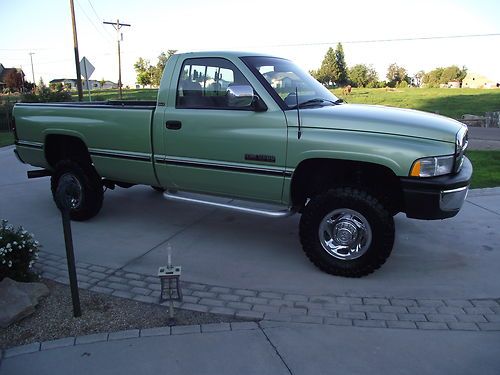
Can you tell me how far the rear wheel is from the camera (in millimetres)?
5680

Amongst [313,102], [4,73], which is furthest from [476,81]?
[313,102]

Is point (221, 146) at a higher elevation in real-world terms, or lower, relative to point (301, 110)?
lower

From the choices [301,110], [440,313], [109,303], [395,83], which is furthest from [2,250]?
[395,83]

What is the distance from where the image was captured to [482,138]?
571 inches

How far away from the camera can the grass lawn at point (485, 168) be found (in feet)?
24.7

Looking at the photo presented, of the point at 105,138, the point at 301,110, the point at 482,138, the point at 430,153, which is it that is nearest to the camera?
the point at 430,153

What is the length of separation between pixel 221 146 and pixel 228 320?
1793 mm

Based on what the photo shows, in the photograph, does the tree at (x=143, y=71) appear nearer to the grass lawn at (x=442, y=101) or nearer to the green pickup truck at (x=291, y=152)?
the grass lawn at (x=442, y=101)

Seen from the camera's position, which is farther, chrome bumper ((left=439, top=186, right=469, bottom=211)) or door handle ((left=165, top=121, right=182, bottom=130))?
door handle ((left=165, top=121, right=182, bottom=130))

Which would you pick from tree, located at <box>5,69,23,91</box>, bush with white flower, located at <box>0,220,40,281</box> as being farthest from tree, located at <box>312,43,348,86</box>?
bush with white flower, located at <box>0,220,40,281</box>

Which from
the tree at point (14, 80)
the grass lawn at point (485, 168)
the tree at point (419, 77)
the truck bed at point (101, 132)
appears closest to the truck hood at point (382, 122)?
the truck bed at point (101, 132)

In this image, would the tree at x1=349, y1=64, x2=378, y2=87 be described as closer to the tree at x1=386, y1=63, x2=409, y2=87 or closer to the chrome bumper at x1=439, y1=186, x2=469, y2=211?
the tree at x1=386, y1=63, x2=409, y2=87

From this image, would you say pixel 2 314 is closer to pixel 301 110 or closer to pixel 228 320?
pixel 228 320

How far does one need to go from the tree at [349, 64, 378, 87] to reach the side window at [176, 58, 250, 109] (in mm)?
93013
